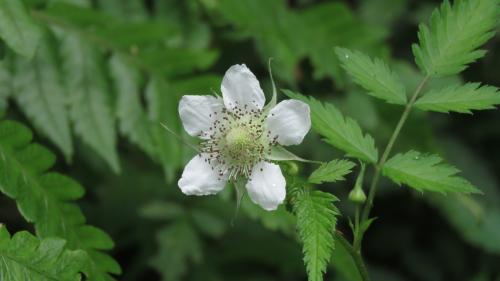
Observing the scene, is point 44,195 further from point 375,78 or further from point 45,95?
point 375,78

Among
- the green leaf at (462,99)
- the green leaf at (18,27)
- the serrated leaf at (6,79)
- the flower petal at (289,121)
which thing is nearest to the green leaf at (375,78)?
the green leaf at (462,99)

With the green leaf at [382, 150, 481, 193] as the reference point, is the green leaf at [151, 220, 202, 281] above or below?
below

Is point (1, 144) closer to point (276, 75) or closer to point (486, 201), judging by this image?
point (276, 75)

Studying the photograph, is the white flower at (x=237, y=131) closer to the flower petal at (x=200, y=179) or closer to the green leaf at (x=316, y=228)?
the flower petal at (x=200, y=179)

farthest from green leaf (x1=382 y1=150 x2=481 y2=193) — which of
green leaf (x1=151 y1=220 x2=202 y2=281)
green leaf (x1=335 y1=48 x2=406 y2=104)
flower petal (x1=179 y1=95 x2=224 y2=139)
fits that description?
green leaf (x1=151 y1=220 x2=202 y2=281)

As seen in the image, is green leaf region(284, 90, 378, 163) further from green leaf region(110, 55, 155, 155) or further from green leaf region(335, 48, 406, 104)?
green leaf region(110, 55, 155, 155)

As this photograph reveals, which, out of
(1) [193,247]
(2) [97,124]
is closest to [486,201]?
(1) [193,247]

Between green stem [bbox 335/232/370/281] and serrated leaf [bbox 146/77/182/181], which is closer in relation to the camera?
green stem [bbox 335/232/370/281]
